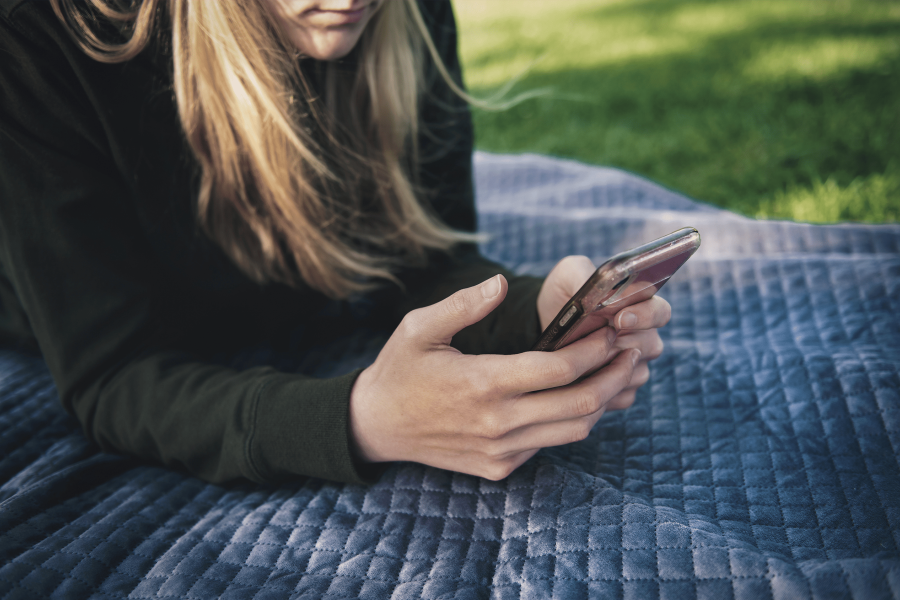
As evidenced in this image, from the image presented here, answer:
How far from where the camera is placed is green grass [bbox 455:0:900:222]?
198 centimetres

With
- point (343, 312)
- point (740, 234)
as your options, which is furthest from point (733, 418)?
point (343, 312)

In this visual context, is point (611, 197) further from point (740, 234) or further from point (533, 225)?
point (740, 234)

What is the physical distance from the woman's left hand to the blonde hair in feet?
1.14

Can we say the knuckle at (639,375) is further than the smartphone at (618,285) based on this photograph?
Yes

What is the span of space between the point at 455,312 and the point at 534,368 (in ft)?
0.32

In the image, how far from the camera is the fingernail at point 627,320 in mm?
681

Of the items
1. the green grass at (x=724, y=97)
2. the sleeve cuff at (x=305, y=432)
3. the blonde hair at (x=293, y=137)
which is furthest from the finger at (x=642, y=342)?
the green grass at (x=724, y=97)

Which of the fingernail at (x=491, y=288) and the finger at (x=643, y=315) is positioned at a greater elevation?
the fingernail at (x=491, y=288)

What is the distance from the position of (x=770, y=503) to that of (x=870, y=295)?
1.79 feet

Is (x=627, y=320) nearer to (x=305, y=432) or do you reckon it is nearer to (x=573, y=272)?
(x=573, y=272)

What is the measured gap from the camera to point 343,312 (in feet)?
4.00

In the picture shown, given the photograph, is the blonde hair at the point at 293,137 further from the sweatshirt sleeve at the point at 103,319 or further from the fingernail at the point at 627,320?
the fingernail at the point at 627,320

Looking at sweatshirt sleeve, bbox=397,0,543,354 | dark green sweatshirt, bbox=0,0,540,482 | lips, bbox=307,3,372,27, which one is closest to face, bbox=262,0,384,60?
lips, bbox=307,3,372,27

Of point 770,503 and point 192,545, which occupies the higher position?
point 192,545
